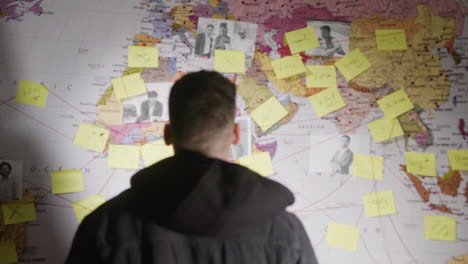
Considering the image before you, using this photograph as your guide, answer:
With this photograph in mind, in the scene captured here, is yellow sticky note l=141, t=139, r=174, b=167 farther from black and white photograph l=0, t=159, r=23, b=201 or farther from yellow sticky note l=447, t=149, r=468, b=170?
yellow sticky note l=447, t=149, r=468, b=170

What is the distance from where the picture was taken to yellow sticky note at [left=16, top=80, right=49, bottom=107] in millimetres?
1455

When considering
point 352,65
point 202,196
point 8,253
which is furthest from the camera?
point 352,65

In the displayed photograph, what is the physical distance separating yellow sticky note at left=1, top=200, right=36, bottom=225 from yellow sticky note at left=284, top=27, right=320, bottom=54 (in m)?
1.22

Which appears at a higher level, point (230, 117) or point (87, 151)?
point (230, 117)

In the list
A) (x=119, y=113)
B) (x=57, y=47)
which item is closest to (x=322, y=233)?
(x=119, y=113)

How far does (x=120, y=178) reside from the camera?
1460mm

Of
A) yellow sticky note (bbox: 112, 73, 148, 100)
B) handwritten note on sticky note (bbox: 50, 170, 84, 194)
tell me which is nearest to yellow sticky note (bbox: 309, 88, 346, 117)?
yellow sticky note (bbox: 112, 73, 148, 100)

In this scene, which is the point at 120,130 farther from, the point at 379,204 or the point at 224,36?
the point at 379,204

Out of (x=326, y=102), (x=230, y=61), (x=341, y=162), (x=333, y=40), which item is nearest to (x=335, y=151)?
(x=341, y=162)

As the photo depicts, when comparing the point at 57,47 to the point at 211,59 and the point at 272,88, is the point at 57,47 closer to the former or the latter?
the point at 211,59

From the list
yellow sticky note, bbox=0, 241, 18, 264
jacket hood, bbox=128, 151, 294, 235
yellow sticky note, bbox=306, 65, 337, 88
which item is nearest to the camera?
jacket hood, bbox=128, 151, 294, 235

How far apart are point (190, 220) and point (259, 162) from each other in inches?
27.7

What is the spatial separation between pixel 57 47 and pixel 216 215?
1.10 m

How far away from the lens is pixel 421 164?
1467mm
